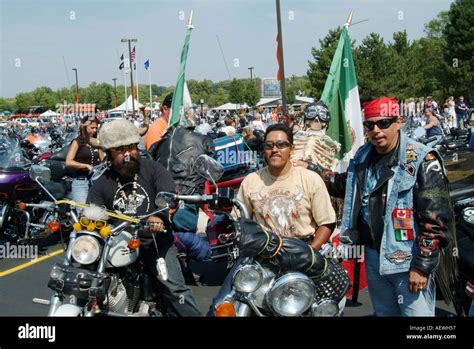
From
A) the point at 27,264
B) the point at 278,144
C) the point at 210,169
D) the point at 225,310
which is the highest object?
the point at 278,144

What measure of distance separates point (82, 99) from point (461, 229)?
89.9 m

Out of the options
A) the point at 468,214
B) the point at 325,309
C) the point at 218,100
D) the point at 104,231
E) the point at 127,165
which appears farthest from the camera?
the point at 218,100

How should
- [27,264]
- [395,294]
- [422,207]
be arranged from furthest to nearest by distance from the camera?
1. [27,264]
2. [395,294]
3. [422,207]

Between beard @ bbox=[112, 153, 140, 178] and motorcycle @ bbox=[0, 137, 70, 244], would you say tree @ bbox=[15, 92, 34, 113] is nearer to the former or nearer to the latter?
motorcycle @ bbox=[0, 137, 70, 244]

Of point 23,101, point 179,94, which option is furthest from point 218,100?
point 179,94

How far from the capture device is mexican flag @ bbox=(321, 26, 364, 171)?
6.32m

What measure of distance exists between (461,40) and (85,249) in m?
36.3

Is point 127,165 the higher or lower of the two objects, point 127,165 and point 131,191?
the higher

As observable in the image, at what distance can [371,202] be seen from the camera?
3250mm

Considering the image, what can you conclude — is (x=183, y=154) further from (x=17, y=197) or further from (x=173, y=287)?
(x=17, y=197)

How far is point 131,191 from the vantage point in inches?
156
